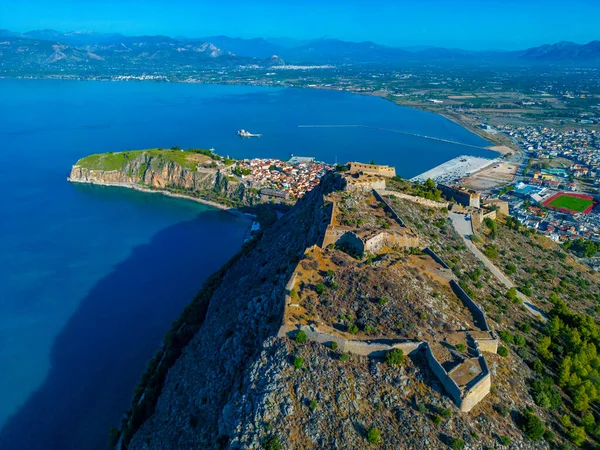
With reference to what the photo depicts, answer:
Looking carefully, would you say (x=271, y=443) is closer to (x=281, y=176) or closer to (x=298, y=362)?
(x=298, y=362)

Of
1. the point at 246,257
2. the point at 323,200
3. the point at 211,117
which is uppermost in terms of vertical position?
the point at 323,200

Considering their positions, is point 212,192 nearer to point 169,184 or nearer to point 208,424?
point 169,184

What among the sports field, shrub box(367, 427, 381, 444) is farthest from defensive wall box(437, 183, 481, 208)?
the sports field

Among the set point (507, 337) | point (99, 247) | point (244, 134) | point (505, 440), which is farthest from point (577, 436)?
point (244, 134)

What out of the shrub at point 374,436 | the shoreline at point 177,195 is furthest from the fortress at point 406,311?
the shoreline at point 177,195

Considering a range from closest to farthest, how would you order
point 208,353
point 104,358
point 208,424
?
point 208,424
point 208,353
point 104,358

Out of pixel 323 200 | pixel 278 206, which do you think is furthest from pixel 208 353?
pixel 278 206

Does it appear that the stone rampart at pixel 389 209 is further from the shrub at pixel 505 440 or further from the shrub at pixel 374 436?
the shrub at pixel 374 436
